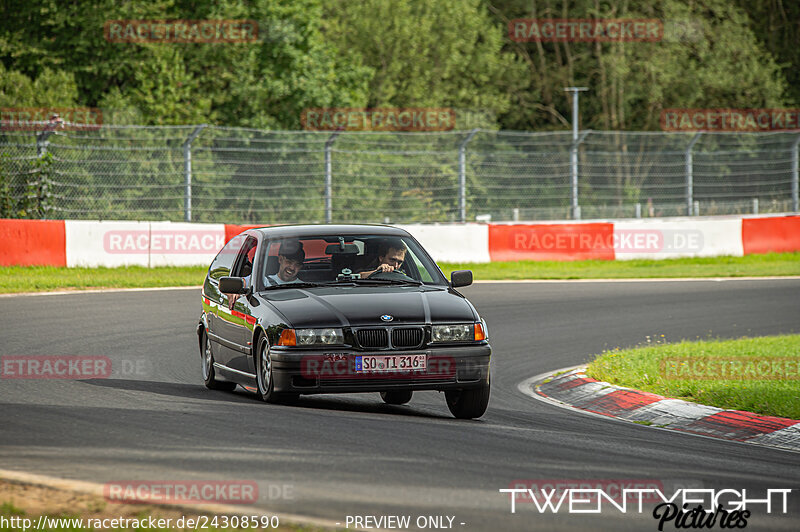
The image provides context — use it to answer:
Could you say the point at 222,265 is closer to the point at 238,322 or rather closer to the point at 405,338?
the point at 238,322

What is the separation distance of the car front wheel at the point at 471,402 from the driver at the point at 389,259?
49.4 inches

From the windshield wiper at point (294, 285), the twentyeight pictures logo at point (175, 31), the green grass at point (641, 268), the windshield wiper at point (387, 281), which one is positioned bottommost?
the green grass at point (641, 268)

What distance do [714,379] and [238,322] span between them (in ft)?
13.8

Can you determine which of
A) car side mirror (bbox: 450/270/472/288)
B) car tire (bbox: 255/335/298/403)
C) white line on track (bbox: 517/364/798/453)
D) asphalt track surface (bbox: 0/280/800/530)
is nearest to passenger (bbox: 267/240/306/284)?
car tire (bbox: 255/335/298/403)

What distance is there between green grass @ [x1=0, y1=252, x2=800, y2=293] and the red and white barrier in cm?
20

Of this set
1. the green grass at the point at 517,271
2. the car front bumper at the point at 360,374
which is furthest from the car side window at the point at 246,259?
the green grass at the point at 517,271

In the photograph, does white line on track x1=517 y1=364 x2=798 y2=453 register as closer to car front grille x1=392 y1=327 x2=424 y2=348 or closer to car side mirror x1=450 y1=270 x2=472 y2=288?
car side mirror x1=450 y1=270 x2=472 y2=288

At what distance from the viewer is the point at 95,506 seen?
223 inches

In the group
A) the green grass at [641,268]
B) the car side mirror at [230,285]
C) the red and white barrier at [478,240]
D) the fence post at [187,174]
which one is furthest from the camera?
the fence post at [187,174]

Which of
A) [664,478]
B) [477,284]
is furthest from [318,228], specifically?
[477,284]

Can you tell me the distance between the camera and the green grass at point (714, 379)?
9.76 m

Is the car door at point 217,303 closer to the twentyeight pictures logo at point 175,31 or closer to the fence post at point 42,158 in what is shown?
the fence post at point 42,158

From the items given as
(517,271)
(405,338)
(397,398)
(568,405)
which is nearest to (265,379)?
(405,338)

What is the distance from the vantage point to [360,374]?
8.79 m
